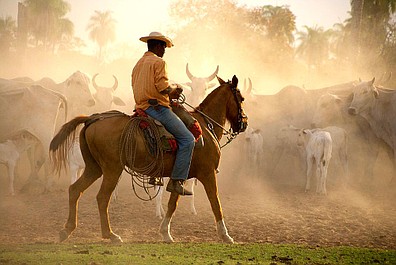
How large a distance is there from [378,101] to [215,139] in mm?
12019

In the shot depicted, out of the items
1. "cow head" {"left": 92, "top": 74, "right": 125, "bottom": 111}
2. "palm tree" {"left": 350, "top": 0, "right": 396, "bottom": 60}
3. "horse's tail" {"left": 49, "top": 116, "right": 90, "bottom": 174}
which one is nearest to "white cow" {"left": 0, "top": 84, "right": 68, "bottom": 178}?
"cow head" {"left": 92, "top": 74, "right": 125, "bottom": 111}

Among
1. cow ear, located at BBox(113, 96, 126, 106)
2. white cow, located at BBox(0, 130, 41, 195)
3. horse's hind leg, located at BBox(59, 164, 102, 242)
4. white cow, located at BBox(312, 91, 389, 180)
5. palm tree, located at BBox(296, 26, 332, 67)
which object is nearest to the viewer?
horse's hind leg, located at BBox(59, 164, 102, 242)

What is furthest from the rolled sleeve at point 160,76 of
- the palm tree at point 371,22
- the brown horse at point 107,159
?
the palm tree at point 371,22

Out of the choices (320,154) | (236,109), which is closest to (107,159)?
(236,109)

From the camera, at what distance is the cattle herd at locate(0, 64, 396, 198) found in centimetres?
1570

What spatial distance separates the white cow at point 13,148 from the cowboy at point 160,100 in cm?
747

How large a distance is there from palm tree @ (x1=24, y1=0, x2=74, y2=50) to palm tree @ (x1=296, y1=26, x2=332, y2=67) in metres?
27.7

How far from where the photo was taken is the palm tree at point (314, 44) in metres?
61.2

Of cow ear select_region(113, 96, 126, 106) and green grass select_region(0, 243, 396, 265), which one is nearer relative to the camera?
green grass select_region(0, 243, 396, 265)

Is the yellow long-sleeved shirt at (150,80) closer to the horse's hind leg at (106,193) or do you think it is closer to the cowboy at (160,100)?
the cowboy at (160,100)

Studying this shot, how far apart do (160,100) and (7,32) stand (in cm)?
4490

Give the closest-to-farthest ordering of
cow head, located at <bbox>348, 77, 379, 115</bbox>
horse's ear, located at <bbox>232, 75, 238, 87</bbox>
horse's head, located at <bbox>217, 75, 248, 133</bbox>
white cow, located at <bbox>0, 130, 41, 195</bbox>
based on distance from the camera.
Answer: horse's ear, located at <bbox>232, 75, 238, 87</bbox> < horse's head, located at <bbox>217, 75, 248, 133</bbox> < white cow, located at <bbox>0, 130, 41, 195</bbox> < cow head, located at <bbox>348, 77, 379, 115</bbox>

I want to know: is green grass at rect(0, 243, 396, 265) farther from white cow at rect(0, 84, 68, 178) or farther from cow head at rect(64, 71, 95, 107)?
cow head at rect(64, 71, 95, 107)

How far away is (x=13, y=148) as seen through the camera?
14.8m
